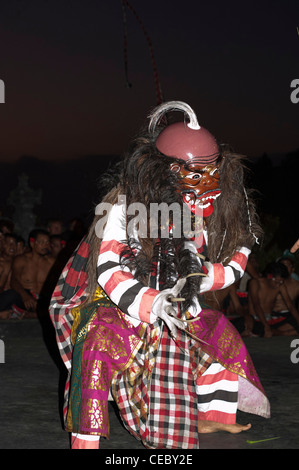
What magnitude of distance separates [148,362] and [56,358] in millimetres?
2387

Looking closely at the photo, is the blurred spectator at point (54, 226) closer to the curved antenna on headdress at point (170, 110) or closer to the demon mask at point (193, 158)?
the curved antenna on headdress at point (170, 110)

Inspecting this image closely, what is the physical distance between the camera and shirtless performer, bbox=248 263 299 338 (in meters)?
6.52

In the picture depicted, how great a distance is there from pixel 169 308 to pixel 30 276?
5.01 metres

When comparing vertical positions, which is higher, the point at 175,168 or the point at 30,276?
the point at 175,168

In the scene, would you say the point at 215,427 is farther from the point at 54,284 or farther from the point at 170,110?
the point at 54,284

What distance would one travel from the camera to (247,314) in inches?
259

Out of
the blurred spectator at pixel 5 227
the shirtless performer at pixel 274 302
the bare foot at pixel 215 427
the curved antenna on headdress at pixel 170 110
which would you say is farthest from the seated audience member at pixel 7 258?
the curved antenna on headdress at pixel 170 110

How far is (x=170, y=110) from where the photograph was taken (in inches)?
120

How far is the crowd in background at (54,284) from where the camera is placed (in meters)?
6.54

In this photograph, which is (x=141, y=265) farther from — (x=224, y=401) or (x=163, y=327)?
(x=224, y=401)

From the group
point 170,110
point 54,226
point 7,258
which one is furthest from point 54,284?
point 170,110

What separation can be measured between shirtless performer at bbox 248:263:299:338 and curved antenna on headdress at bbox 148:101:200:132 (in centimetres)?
376

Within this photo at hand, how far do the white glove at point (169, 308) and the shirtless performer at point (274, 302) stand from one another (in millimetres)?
3957

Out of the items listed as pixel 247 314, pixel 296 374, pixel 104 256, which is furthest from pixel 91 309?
pixel 247 314
